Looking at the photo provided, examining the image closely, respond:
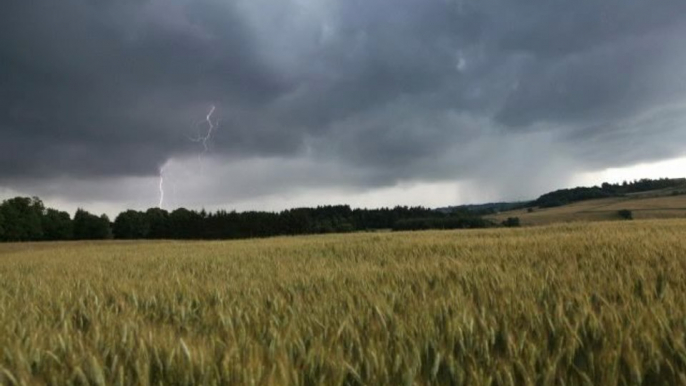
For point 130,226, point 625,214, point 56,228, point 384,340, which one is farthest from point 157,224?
point 384,340

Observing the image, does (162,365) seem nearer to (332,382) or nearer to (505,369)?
(332,382)

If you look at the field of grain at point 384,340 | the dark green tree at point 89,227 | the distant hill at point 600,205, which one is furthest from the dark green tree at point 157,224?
the field of grain at point 384,340

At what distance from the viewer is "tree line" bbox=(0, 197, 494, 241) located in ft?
261

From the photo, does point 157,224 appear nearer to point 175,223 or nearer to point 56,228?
point 175,223

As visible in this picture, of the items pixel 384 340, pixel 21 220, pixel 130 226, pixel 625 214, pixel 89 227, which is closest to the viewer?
pixel 384 340

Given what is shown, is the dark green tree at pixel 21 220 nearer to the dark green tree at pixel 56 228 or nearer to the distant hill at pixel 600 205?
the dark green tree at pixel 56 228

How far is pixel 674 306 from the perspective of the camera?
8.89 ft

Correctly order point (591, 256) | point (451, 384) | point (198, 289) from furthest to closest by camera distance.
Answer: point (591, 256)
point (198, 289)
point (451, 384)

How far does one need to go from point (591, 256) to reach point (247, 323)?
4412mm

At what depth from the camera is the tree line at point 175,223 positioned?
261 feet

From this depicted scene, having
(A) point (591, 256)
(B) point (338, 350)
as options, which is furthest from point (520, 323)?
(A) point (591, 256)

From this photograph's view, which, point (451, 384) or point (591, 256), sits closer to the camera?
point (451, 384)

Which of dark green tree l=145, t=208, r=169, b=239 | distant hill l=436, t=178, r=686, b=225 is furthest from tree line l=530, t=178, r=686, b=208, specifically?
dark green tree l=145, t=208, r=169, b=239

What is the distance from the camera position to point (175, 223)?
86.4 metres
